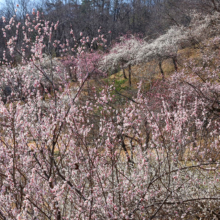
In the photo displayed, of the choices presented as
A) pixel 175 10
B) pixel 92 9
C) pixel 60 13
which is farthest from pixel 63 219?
pixel 92 9

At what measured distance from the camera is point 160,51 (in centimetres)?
1611

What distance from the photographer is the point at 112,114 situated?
4.68m

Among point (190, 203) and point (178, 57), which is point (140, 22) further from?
point (190, 203)

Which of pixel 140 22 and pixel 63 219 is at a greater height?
pixel 140 22

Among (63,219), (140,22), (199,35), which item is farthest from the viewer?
(140,22)

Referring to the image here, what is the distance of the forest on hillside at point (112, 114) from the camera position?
2.52m

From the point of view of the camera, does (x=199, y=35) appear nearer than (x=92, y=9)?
Yes

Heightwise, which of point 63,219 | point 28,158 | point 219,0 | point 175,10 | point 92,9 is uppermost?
point 92,9

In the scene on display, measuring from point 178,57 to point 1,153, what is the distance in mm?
15972

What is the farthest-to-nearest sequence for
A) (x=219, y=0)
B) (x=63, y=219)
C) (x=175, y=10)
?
(x=175, y=10) → (x=219, y=0) → (x=63, y=219)

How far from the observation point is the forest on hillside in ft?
8.28

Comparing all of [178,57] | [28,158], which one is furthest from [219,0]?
[28,158]

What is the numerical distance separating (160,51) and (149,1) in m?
28.9

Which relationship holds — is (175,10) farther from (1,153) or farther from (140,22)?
(1,153)
